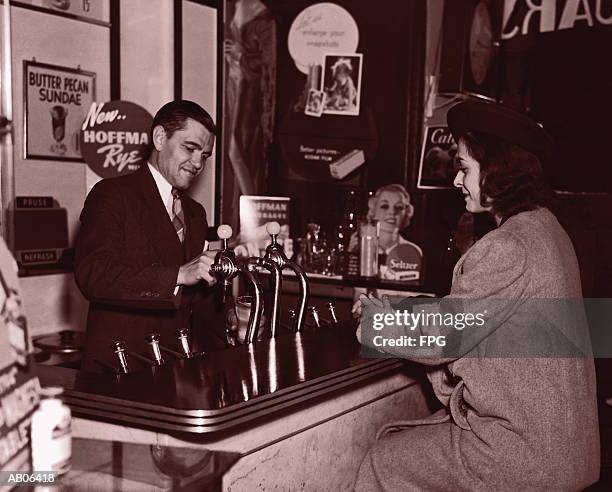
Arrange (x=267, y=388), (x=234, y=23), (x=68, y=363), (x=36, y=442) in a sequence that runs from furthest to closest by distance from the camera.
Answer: (x=234, y=23) < (x=68, y=363) < (x=267, y=388) < (x=36, y=442)

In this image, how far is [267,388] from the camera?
1.90m

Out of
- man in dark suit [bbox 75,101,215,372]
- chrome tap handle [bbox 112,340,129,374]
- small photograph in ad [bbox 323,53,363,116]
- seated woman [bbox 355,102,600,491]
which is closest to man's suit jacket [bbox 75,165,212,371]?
man in dark suit [bbox 75,101,215,372]

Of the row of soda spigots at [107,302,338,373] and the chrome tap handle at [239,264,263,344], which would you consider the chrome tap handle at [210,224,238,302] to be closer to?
the chrome tap handle at [239,264,263,344]

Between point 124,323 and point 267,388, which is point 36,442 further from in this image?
point 124,323

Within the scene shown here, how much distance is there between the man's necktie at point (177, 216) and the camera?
2979 mm

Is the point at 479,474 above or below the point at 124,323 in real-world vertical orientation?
below

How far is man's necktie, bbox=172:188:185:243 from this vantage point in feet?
9.77

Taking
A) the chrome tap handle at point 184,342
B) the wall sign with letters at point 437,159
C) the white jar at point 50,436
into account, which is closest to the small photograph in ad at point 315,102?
the wall sign with letters at point 437,159

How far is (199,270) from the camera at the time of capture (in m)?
2.32

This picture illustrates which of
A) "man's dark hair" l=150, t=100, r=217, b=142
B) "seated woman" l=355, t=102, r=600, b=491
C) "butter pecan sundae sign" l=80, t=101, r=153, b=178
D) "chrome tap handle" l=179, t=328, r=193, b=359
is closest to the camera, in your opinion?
"seated woman" l=355, t=102, r=600, b=491

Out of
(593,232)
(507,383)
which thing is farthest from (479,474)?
(593,232)

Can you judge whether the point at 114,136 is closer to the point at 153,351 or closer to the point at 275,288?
the point at 275,288

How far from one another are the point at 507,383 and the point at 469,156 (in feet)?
2.39

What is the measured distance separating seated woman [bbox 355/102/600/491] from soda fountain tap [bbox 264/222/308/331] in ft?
1.65
